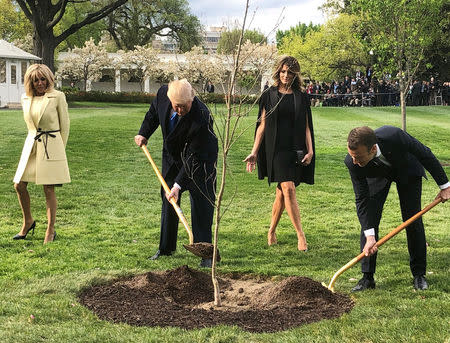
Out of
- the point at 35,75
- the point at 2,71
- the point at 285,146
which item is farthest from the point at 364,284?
the point at 2,71

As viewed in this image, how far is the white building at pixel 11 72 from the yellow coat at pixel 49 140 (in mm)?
29926

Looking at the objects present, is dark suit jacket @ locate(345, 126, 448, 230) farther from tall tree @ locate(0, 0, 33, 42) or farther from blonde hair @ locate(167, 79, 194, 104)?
tall tree @ locate(0, 0, 33, 42)

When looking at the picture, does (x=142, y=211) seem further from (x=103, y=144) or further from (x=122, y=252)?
(x=103, y=144)

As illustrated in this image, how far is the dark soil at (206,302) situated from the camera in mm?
4957

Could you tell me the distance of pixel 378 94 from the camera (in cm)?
3834

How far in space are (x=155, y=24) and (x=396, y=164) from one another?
65565 millimetres

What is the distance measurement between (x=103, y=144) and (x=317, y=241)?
1176cm

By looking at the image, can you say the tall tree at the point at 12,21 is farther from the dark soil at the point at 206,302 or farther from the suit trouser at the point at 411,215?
the suit trouser at the point at 411,215

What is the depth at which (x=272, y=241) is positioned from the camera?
7.79 m

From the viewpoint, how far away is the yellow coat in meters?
7.39

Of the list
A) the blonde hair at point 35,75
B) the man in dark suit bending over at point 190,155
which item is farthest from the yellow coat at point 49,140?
the man in dark suit bending over at point 190,155

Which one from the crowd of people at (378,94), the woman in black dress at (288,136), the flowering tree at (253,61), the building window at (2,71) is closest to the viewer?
the flowering tree at (253,61)

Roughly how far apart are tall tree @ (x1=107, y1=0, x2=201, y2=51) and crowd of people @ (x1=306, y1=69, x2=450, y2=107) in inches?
1036

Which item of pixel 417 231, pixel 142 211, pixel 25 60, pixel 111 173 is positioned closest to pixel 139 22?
pixel 25 60
